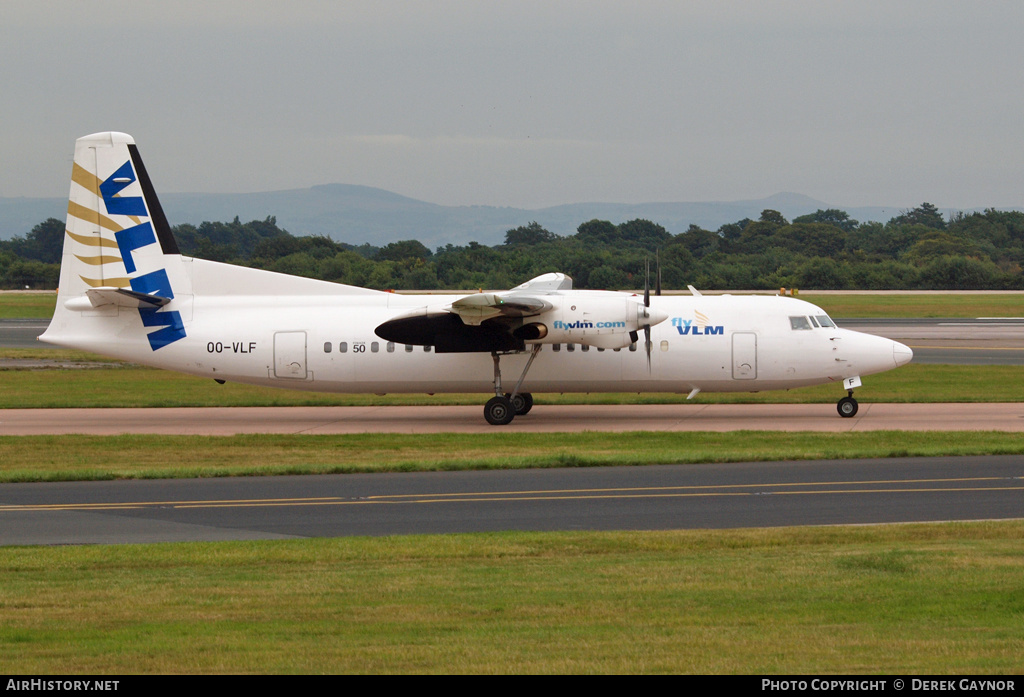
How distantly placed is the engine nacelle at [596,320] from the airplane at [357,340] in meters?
0.70

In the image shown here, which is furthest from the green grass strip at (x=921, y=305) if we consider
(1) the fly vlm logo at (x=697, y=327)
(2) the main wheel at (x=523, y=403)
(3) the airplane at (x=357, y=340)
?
(2) the main wheel at (x=523, y=403)

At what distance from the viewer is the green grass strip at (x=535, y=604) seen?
7969 millimetres

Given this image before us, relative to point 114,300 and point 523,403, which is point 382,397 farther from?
point 114,300

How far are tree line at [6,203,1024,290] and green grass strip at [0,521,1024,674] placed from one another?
44.5 metres

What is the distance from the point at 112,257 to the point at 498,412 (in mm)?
10516

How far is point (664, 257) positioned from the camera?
88438 millimetres

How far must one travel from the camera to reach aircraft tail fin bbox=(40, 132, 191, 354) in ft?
87.1

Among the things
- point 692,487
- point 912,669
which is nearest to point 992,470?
point 692,487

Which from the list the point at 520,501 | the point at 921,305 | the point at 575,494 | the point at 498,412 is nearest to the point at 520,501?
the point at 520,501

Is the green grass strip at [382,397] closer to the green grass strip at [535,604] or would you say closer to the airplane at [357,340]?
the airplane at [357,340]

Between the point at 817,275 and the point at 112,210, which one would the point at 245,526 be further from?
the point at 817,275

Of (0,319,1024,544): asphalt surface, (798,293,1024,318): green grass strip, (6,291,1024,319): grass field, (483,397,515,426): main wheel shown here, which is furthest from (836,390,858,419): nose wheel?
(6,291,1024,319): grass field

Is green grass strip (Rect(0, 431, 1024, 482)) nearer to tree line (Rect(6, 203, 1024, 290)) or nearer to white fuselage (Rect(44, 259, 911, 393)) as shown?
white fuselage (Rect(44, 259, 911, 393))
